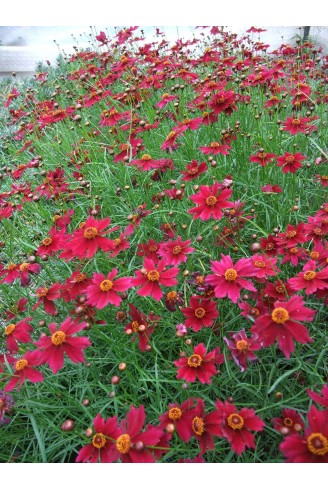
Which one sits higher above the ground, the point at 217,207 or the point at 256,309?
the point at 217,207

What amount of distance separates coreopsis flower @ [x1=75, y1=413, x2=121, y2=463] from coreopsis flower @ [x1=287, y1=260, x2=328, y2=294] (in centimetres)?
55

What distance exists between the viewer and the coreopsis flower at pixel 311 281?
3.23ft

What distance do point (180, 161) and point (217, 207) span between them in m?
0.81

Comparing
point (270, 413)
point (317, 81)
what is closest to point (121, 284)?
point (270, 413)

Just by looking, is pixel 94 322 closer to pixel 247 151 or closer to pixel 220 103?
pixel 220 103

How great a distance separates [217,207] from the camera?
46.9 inches

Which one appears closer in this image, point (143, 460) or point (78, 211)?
point (143, 460)

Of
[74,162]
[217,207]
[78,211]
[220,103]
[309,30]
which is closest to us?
[217,207]

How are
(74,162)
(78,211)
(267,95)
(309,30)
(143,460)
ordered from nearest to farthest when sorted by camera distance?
(143,460), (78,211), (74,162), (267,95), (309,30)

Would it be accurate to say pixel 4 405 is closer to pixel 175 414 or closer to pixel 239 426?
pixel 175 414

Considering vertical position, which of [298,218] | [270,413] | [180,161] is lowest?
[270,413]

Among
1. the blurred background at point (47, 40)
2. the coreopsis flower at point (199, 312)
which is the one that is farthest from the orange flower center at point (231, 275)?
the blurred background at point (47, 40)

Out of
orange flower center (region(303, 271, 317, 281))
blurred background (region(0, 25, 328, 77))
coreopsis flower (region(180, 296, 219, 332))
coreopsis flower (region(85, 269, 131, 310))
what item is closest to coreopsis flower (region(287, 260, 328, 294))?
orange flower center (region(303, 271, 317, 281))

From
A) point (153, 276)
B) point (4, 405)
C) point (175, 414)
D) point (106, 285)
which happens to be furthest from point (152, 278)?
point (4, 405)
